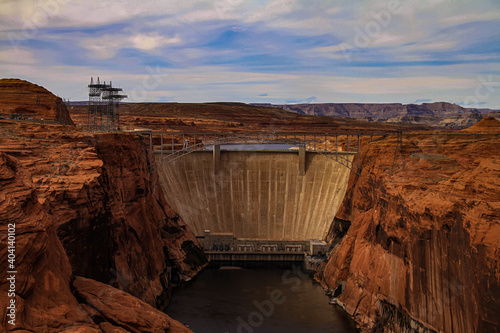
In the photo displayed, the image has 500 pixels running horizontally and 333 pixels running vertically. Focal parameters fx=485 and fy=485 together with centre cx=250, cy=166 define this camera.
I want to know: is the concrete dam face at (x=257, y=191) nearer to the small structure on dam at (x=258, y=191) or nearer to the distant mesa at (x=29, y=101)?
the small structure on dam at (x=258, y=191)

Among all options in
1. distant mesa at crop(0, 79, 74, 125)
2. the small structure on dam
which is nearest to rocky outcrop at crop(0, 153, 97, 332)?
distant mesa at crop(0, 79, 74, 125)

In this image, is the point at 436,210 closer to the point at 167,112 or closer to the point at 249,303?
the point at 249,303

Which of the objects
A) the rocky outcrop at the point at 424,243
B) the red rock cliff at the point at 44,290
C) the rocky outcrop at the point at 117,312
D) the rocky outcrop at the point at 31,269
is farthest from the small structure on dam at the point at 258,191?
the rocky outcrop at the point at 31,269

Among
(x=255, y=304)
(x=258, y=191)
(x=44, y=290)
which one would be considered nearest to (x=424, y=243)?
(x=255, y=304)

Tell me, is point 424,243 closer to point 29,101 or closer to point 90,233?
point 90,233

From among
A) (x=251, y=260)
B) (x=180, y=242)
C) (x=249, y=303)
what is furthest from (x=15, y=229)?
(x=251, y=260)

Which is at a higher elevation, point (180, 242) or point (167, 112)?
point (167, 112)

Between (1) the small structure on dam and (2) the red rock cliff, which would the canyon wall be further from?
(1) the small structure on dam

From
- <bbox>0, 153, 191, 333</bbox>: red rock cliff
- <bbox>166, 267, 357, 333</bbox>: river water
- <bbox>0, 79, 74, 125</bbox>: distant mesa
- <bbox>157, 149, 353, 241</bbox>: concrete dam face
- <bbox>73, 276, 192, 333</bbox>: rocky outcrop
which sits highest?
<bbox>0, 79, 74, 125</bbox>: distant mesa

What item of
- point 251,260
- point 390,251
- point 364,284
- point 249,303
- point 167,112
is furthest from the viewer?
point 167,112
